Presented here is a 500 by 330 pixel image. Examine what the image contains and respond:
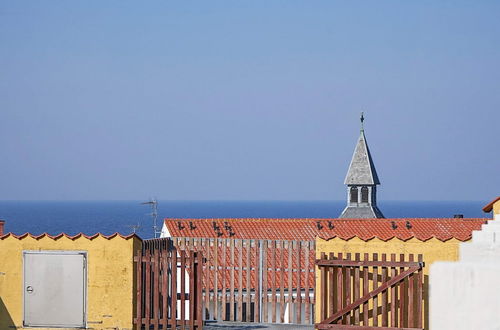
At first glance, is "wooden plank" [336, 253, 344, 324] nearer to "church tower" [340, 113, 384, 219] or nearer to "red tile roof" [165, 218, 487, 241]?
"red tile roof" [165, 218, 487, 241]

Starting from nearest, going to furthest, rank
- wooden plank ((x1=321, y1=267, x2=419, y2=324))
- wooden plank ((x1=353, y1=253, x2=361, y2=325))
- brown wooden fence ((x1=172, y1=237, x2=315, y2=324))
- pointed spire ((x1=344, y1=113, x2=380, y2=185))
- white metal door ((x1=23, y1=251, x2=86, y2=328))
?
wooden plank ((x1=321, y1=267, x2=419, y2=324))
wooden plank ((x1=353, y1=253, x2=361, y2=325))
white metal door ((x1=23, y1=251, x2=86, y2=328))
brown wooden fence ((x1=172, y1=237, x2=315, y2=324))
pointed spire ((x1=344, y1=113, x2=380, y2=185))

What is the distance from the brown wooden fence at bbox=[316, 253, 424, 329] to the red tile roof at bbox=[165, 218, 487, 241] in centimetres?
2598

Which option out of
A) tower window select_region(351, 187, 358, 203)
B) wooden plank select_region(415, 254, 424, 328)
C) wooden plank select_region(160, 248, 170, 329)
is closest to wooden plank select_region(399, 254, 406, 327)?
wooden plank select_region(415, 254, 424, 328)

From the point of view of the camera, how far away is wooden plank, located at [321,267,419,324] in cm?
1778

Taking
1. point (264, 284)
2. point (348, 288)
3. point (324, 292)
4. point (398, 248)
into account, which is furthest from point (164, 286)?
point (398, 248)

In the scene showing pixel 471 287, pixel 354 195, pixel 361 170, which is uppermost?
pixel 361 170

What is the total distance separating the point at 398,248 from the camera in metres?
18.8

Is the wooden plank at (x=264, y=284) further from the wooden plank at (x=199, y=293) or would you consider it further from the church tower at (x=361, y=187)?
the church tower at (x=361, y=187)

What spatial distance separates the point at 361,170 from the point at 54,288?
60906mm

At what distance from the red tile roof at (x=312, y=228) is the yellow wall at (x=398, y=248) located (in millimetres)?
25645

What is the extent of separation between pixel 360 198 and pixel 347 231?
3188cm

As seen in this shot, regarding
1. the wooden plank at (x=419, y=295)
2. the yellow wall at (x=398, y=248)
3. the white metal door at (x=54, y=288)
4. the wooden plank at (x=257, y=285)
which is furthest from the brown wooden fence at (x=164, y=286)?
the wooden plank at (x=419, y=295)

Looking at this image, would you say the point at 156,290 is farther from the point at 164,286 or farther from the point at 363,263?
the point at 363,263

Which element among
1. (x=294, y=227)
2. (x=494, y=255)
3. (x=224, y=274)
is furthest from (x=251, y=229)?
(x=494, y=255)
